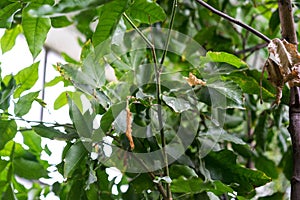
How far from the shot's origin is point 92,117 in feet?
1.87

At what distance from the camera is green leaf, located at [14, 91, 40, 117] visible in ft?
1.96

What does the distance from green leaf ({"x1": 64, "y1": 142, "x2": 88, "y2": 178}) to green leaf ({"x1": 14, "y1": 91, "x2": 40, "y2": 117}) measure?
0.10 meters

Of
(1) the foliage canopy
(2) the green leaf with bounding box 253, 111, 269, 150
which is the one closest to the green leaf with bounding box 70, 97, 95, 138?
(1) the foliage canopy

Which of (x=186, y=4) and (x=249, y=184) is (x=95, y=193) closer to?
(x=249, y=184)

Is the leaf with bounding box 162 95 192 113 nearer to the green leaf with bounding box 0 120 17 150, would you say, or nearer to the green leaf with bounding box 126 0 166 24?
the green leaf with bounding box 126 0 166 24

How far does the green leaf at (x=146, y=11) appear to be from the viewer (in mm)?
538

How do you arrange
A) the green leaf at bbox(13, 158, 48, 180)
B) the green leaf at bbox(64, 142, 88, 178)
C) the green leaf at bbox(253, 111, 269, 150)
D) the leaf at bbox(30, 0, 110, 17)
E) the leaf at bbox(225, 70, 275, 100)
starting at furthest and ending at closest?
the green leaf at bbox(253, 111, 269, 150), the green leaf at bbox(13, 158, 48, 180), the leaf at bbox(225, 70, 275, 100), the green leaf at bbox(64, 142, 88, 178), the leaf at bbox(30, 0, 110, 17)

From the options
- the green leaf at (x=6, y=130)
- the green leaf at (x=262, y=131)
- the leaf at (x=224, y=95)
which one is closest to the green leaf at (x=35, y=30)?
the green leaf at (x=6, y=130)

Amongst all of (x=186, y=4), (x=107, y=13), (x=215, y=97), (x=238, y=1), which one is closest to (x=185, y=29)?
(x=186, y=4)

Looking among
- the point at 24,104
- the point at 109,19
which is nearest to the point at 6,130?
the point at 24,104

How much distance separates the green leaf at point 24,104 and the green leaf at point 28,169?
0.15 metres

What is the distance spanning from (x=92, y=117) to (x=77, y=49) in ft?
5.01

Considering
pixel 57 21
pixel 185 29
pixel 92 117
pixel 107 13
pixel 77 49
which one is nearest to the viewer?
pixel 107 13

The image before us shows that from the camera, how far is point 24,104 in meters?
0.61
